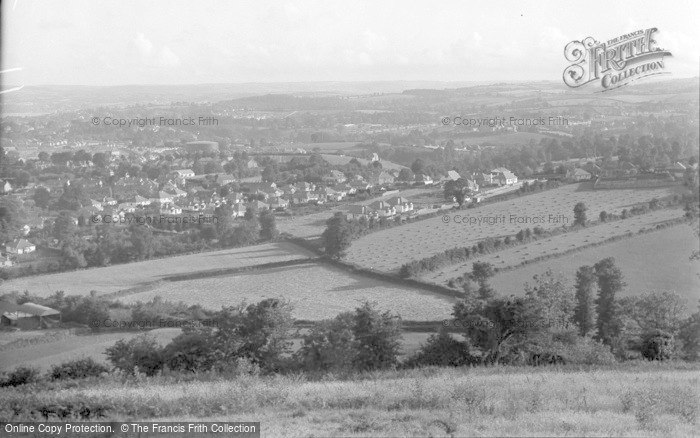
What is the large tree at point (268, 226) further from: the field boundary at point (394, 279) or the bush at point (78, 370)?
the bush at point (78, 370)

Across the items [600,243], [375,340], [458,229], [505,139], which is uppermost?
[505,139]

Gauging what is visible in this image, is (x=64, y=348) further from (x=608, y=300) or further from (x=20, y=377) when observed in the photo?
(x=608, y=300)

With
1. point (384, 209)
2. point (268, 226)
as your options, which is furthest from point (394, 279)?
point (268, 226)

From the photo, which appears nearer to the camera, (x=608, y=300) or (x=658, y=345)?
(x=658, y=345)

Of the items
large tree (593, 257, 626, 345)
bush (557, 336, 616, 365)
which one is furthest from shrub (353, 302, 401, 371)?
large tree (593, 257, 626, 345)

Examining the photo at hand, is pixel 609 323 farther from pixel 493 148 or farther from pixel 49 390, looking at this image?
pixel 49 390

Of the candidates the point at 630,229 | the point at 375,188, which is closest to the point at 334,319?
the point at 375,188

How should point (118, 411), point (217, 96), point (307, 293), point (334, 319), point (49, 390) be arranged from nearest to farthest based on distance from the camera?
point (118, 411)
point (49, 390)
point (334, 319)
point (307, 293)
point (217, 96)
